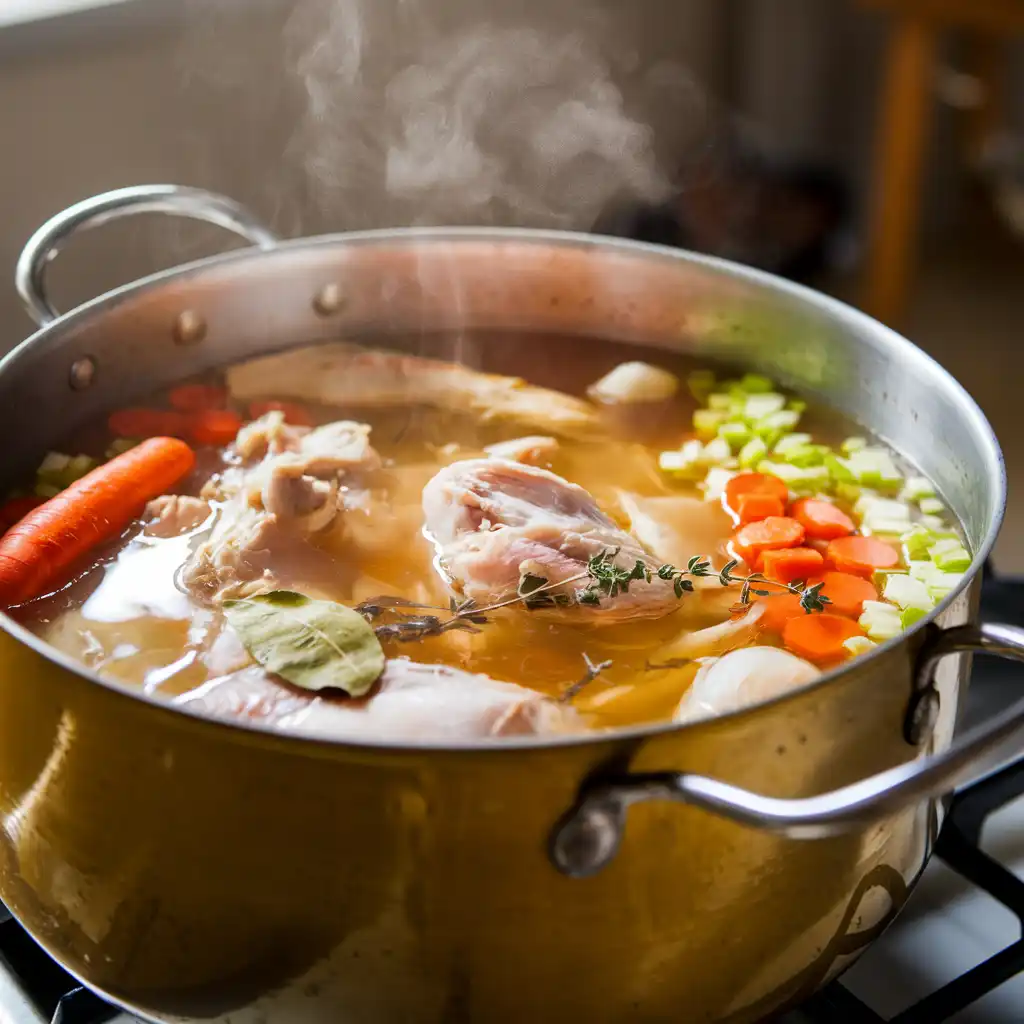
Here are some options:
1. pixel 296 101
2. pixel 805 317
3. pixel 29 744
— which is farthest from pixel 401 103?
pixel 29 744

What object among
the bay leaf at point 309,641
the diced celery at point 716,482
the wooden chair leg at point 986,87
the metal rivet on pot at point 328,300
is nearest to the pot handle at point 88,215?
the metal rivet on pot at point 328,300

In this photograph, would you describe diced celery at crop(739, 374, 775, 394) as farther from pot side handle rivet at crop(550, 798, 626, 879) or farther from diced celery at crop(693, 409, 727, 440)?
pot side handle rivet at crop(550, 798, 626, 879)

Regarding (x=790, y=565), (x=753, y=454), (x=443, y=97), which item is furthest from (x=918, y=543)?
(x=443, y=97)

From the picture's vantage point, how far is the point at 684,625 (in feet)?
3.87

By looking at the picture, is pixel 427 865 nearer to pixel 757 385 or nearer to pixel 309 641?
pixel 309 641

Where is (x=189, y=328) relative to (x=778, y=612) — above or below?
above

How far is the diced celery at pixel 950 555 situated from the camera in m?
1.25

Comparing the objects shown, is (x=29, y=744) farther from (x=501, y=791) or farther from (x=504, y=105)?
(x=504, y=105)

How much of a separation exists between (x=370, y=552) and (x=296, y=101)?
2009 mm

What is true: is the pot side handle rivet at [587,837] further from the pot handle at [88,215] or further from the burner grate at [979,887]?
the pot handle at [88,215]

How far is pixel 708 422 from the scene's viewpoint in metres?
1.55

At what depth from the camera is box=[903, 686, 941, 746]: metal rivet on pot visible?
33.4 inches

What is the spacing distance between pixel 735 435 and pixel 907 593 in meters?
0.35

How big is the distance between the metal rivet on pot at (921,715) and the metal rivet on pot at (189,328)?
101cm
